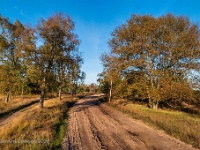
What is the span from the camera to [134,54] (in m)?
20.1

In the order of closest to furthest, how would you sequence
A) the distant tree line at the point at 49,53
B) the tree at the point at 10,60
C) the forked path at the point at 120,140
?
the forked path at the point at 120,140
the distant tree line at the point at 49,53
the tree at the point at 10,60

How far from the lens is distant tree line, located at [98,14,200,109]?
16.7m

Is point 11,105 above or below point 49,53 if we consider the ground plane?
below

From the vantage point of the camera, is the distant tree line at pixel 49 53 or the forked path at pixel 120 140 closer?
the forked path at pixel 120 140

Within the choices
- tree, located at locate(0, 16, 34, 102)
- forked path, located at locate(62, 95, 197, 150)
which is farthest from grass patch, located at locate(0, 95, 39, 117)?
forked path, located at locate(62, 95, 197, 150)

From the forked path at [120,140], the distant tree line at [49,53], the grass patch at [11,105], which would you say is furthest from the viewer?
the grass patch at [11,105]

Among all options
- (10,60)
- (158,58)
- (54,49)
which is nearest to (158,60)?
(158,58)

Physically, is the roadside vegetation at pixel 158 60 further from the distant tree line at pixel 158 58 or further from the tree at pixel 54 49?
the tree at pixel 54 49

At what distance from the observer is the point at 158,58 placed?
61.6 feet

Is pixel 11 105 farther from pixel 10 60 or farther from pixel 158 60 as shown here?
pixel 158 60

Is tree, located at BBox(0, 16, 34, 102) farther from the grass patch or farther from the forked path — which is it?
the forked path

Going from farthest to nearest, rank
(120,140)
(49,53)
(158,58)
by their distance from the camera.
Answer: (158,58) < (49,53) < (120,140)

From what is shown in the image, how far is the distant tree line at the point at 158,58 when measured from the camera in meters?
16.7

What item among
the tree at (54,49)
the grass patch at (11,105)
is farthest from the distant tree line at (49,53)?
the grass patch at (11,105)
